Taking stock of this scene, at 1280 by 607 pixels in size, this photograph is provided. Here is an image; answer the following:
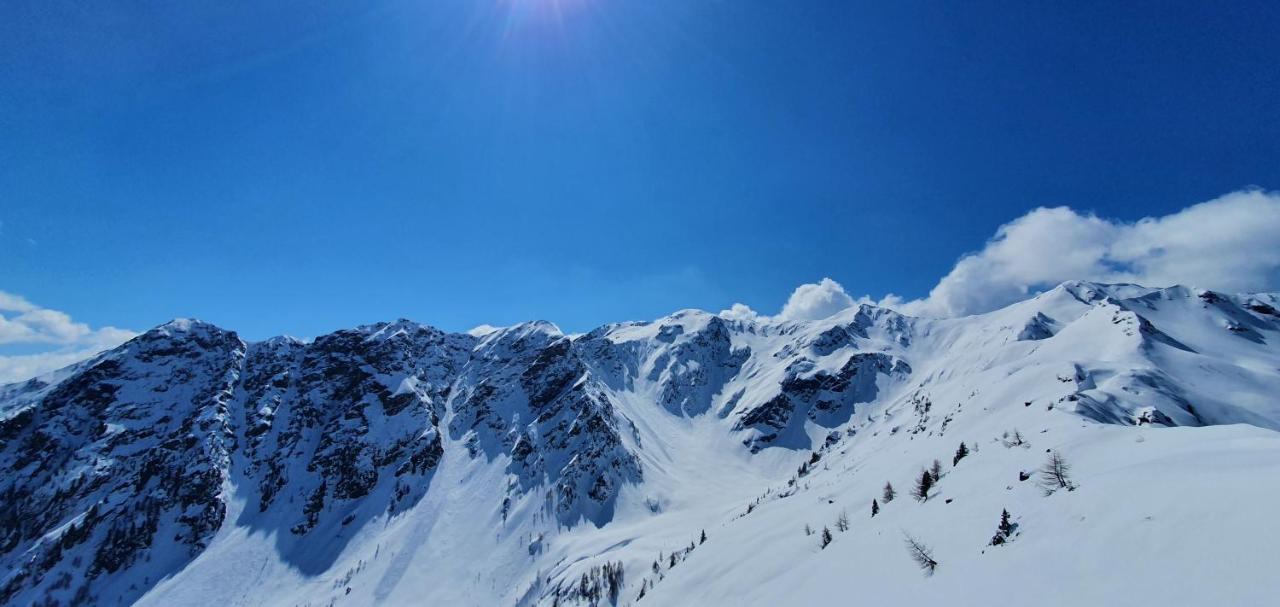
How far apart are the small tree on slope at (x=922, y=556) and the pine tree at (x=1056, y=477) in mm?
3985

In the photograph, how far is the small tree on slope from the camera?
15141 millimetres

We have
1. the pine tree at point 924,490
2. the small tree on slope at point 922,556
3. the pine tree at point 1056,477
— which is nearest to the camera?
the small tree on slope at point 922,556

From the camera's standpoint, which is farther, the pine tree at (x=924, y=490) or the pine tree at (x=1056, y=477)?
the pine tree at (x=924, y=490)

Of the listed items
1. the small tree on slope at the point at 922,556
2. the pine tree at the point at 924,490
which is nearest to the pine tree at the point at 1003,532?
the small tree on slope at the point at 922,556

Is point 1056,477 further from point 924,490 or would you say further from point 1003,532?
point 924,490

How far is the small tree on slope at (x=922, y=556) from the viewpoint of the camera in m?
15.1

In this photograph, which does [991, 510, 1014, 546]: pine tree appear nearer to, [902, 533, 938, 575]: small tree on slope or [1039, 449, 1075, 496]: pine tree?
[902, 533, 938, 575]: small tree on slope

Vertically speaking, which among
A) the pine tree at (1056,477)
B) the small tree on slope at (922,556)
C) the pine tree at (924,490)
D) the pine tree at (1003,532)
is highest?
the pine tree at (1056,477)

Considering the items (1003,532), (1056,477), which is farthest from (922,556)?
(1056,477)

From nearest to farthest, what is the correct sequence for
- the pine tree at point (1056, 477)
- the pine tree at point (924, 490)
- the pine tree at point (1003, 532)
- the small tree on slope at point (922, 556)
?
1. the pine tree at point (1003, 532)
2. the small tree on slope at point (922, 556)
3. the pine tree at point (1056, 477)
4. the pine tree at point (924, 490)

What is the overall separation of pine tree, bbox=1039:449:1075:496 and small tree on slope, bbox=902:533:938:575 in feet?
13.1

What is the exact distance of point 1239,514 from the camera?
10.3 metres

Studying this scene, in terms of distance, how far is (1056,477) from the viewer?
54.5ft

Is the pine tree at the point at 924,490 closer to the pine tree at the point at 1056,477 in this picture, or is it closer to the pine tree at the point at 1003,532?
the pine tree at the point at 1056,477
